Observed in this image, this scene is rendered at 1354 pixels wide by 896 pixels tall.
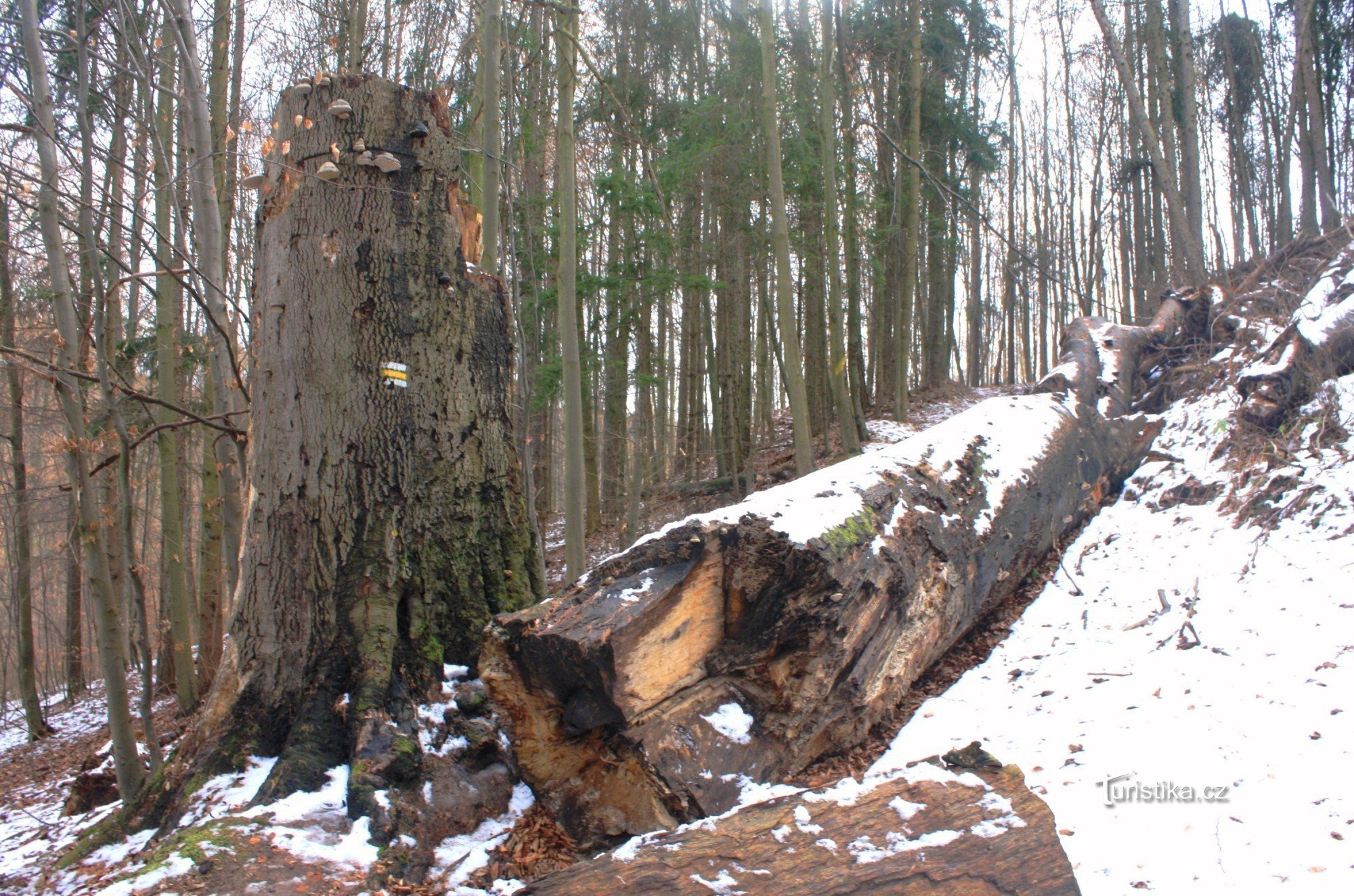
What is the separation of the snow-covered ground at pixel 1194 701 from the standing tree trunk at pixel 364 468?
2267mm

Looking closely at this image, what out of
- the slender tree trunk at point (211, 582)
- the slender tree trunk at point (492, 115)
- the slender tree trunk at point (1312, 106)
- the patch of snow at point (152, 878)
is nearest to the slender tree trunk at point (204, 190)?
the slender tree trunk at point (492, 115)

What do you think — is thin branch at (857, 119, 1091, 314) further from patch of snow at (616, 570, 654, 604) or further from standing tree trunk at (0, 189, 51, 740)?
standing tree trunk at (0, 189, 51, 740)

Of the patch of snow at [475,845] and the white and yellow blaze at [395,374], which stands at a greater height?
the white and yellow blaze at [395,374]

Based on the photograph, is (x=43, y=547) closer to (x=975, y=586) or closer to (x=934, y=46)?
(x=975, y=586)

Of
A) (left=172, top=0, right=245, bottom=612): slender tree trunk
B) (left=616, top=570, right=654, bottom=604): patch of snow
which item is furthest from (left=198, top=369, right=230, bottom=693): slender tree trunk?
(left=616, top=570, right=654, bottom=604): patch of snow

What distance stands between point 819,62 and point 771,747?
40.6 feet

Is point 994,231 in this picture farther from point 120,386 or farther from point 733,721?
point 120,386

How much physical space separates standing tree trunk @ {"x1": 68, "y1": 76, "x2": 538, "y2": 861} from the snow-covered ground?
2267 mm

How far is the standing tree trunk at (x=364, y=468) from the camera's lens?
3.36m

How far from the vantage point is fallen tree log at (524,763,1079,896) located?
240 centimetres

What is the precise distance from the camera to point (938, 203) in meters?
18.5

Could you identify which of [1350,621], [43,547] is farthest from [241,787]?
[43,547]

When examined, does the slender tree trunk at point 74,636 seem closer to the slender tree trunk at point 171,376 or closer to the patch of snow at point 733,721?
the slender tree trunk at point 171,376

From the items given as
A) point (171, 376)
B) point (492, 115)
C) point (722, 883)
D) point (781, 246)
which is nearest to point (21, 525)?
point (171, 376)
